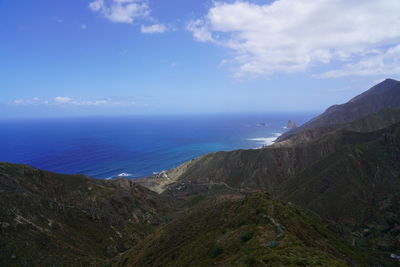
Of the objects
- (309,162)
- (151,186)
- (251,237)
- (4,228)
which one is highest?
(251,237)

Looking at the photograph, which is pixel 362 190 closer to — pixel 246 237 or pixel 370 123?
pixel 246 237

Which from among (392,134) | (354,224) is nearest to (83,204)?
(354,224)

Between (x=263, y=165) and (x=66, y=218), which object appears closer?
(x=66, y=218)

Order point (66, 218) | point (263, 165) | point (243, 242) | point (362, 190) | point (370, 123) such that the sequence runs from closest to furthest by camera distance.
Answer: point (243, 242), point (66, 218), point (362, 190), point (263, 165), point (370, 123)

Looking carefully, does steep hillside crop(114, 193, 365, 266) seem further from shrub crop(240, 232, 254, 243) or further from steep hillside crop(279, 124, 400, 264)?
steep hillside crop(279, 124, 400, 264)

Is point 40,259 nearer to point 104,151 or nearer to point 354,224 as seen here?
point 354,224

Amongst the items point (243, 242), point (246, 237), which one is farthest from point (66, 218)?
point (246, 237)
